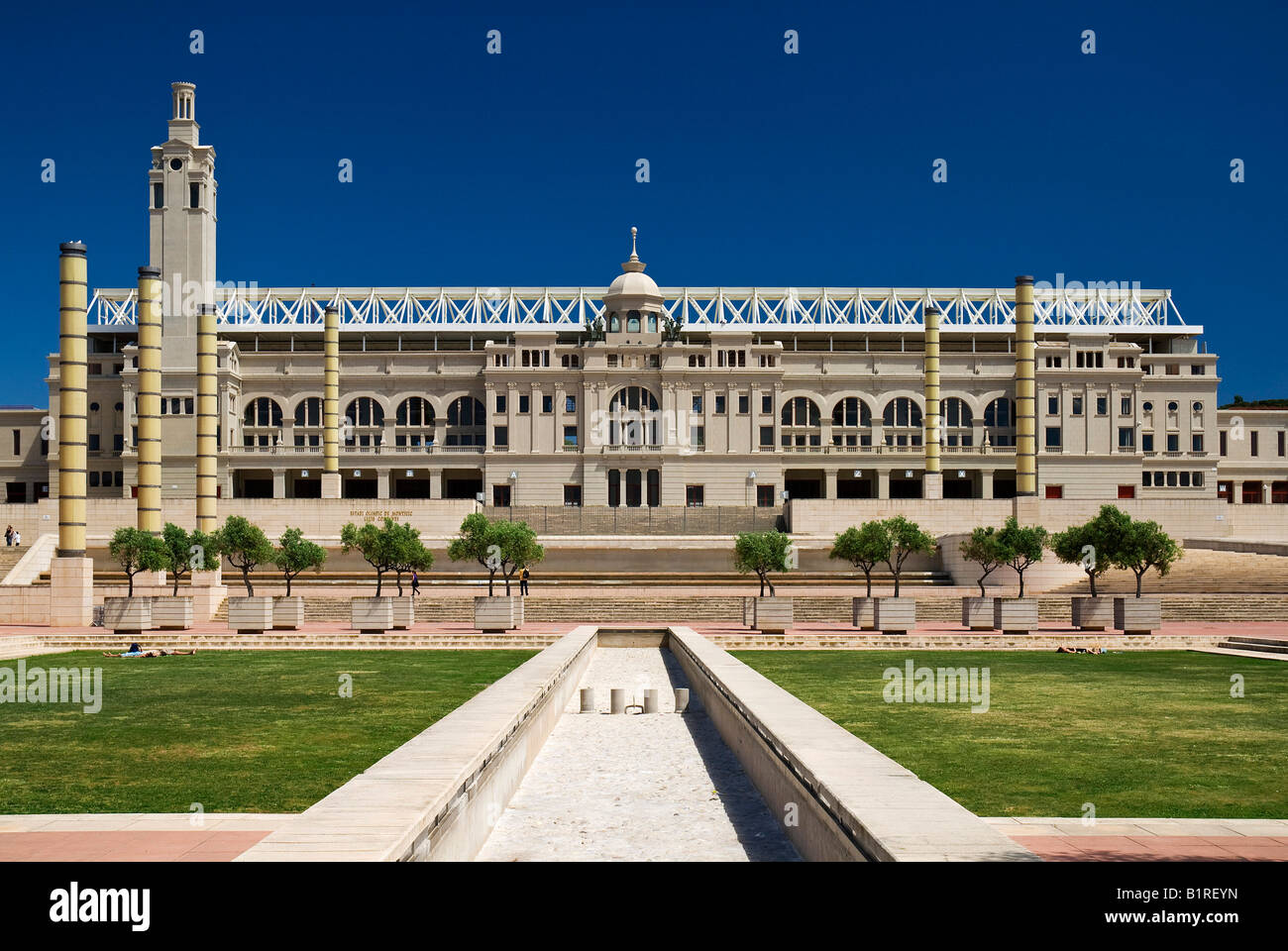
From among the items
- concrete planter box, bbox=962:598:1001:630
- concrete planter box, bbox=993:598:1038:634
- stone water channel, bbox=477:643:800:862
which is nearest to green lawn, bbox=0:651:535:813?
stone water channel, bbox=477:643:800:862

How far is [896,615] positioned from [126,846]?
84.9ft

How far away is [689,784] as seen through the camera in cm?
1233

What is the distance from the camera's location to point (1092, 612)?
3303 centimetres

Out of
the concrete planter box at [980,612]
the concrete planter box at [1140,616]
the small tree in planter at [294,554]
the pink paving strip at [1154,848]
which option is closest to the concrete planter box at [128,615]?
the small tree in planter at [294,554]

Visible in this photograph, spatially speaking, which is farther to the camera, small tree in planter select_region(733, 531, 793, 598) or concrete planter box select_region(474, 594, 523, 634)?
small tree in planter select_region(733, 531, 793, 598)

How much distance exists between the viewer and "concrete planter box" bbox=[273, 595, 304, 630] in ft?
108

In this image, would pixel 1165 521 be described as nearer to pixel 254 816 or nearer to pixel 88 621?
pixel 88 621

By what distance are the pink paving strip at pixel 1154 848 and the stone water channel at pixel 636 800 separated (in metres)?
2.02

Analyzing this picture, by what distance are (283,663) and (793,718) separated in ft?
47.6

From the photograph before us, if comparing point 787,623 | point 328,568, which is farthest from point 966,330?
point 787,623

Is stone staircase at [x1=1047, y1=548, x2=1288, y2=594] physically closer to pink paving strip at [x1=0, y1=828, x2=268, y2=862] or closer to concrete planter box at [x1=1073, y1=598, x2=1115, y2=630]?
concrete planter box at [x1=1073, y1=598, x2=1115, y2=630]

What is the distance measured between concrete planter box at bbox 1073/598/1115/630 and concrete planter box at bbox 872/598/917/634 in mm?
5013

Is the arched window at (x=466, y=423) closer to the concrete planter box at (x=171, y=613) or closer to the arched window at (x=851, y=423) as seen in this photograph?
the arched window at (x=851, y=423)
